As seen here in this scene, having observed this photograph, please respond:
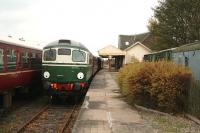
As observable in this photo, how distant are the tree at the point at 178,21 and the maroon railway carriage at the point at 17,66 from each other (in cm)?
1782

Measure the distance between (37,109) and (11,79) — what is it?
2.82m

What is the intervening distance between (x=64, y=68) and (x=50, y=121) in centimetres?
439

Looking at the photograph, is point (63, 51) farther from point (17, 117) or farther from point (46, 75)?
point (17, 117)

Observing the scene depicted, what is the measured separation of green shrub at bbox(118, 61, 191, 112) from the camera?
1530 cm

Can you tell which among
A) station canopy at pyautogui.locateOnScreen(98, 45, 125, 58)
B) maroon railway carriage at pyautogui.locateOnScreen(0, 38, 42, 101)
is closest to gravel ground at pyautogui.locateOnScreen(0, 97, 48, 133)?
maroon railway carriage at pyautogui.locateOnScreen(0, 38, 42, 101)

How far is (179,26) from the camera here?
37781mm

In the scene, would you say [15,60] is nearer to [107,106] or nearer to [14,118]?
[14,118]

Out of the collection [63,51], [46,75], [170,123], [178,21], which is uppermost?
[178,21]

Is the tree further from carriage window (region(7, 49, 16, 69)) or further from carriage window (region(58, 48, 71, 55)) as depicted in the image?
carriage window (region(7, 49, 16, 69))

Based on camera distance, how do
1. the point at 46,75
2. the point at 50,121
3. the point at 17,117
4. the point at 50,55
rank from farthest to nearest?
1. the point at 50,55
2. the point at 46,75
3. the point at 17,117
4. the point at 50,121

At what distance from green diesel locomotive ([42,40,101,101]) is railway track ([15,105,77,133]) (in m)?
0.84

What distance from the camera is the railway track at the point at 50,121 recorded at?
1347cm

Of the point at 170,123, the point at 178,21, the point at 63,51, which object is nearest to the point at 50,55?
the point at 63,51

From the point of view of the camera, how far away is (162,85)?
15.4 m
